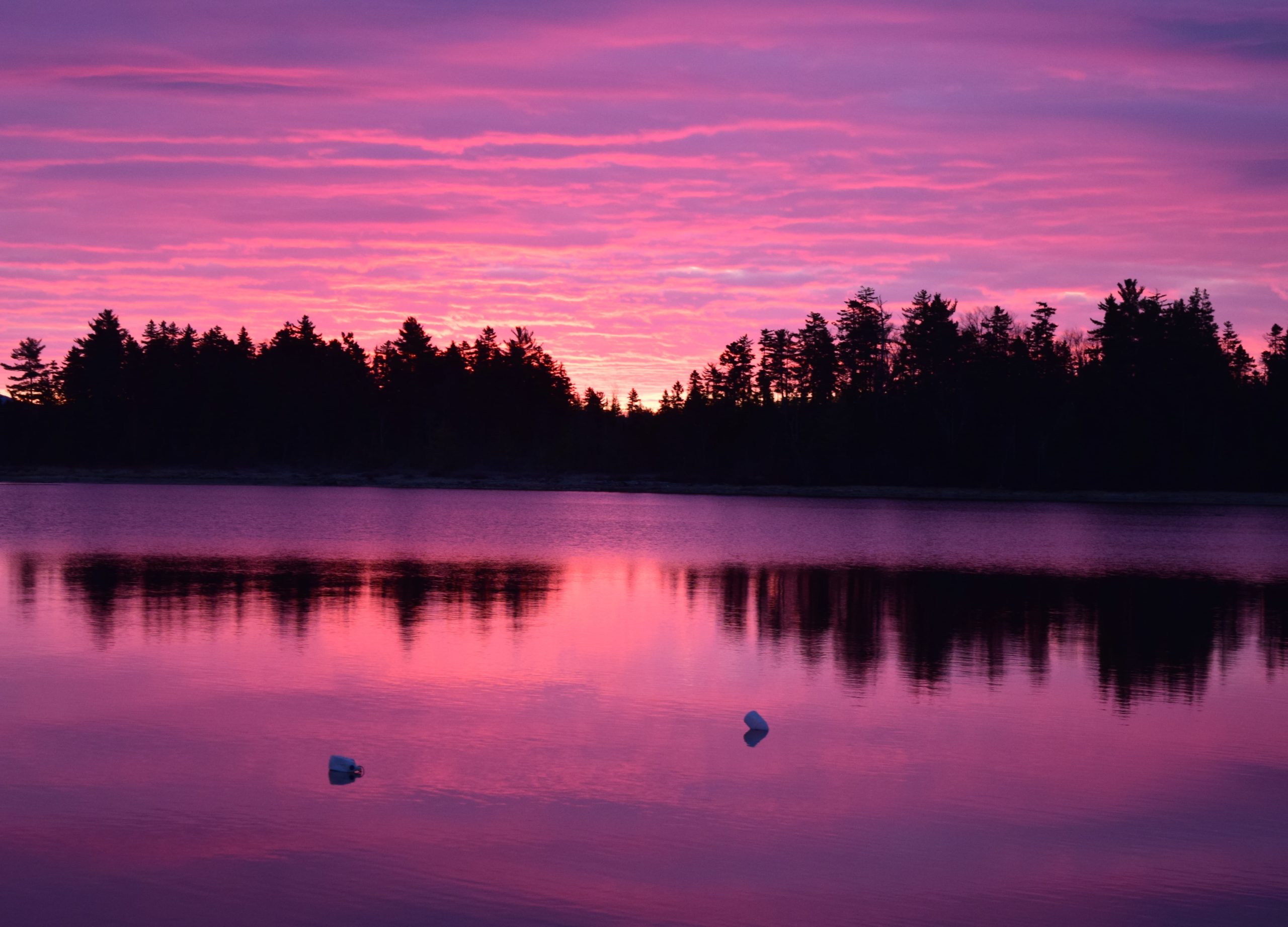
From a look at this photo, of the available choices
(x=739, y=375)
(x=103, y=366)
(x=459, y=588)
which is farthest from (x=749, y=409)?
(x=459, y=588)

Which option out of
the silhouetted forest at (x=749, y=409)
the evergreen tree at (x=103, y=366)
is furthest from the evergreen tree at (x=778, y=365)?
the evergreen tree at (x=103, y=366)

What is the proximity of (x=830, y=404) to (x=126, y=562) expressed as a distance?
79865 millimetres

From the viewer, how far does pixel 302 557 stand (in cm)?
3416

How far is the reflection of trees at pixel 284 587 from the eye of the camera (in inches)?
861

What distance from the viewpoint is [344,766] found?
1144 centimetres

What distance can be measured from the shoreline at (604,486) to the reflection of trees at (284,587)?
210ft

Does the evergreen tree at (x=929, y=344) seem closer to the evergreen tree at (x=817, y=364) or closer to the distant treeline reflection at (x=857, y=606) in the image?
the evergreen tree at (x=817, y=364)

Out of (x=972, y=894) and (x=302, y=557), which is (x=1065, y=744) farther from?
(x=302, y=557)

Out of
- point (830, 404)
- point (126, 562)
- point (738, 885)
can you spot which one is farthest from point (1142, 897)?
point (830, 404)

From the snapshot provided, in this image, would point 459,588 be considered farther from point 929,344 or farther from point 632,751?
point 929,344

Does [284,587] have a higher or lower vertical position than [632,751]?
higher

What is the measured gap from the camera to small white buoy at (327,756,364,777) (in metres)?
11.4

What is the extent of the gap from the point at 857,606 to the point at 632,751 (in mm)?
13319

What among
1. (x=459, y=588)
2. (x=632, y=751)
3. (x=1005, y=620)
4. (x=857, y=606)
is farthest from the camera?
(x=459, y=588)
